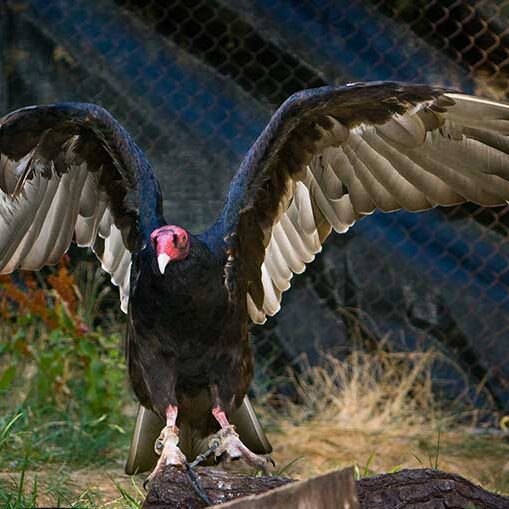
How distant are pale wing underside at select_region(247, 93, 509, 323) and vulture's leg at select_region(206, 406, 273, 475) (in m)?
0.74

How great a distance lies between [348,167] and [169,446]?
143 centimetres

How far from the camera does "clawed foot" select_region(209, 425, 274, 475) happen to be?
3.74 meters

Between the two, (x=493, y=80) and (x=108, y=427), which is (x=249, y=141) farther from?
(x=108, y=427)

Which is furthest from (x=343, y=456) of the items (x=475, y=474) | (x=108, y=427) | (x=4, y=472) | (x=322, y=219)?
(x=4, y=472)

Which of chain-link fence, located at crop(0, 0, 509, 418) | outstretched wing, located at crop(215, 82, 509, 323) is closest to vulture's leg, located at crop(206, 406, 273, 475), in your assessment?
outstretched wing, located at crop(215, 82, 509, 323)

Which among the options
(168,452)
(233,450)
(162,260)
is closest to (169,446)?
(168,452)

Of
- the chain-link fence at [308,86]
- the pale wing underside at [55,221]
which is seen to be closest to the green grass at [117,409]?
the chain-link fence at [308,86]

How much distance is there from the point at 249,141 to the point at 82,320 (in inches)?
52.9

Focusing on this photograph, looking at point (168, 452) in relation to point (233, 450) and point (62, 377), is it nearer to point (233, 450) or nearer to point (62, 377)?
point (233, 450)

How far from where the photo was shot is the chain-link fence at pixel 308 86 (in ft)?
20.2

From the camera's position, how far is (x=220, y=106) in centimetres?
634

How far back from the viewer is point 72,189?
460cm

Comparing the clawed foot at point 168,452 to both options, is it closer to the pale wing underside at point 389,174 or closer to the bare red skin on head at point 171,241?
the bare red skin on head at point 171,241

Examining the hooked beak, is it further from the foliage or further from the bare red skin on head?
the foliage
